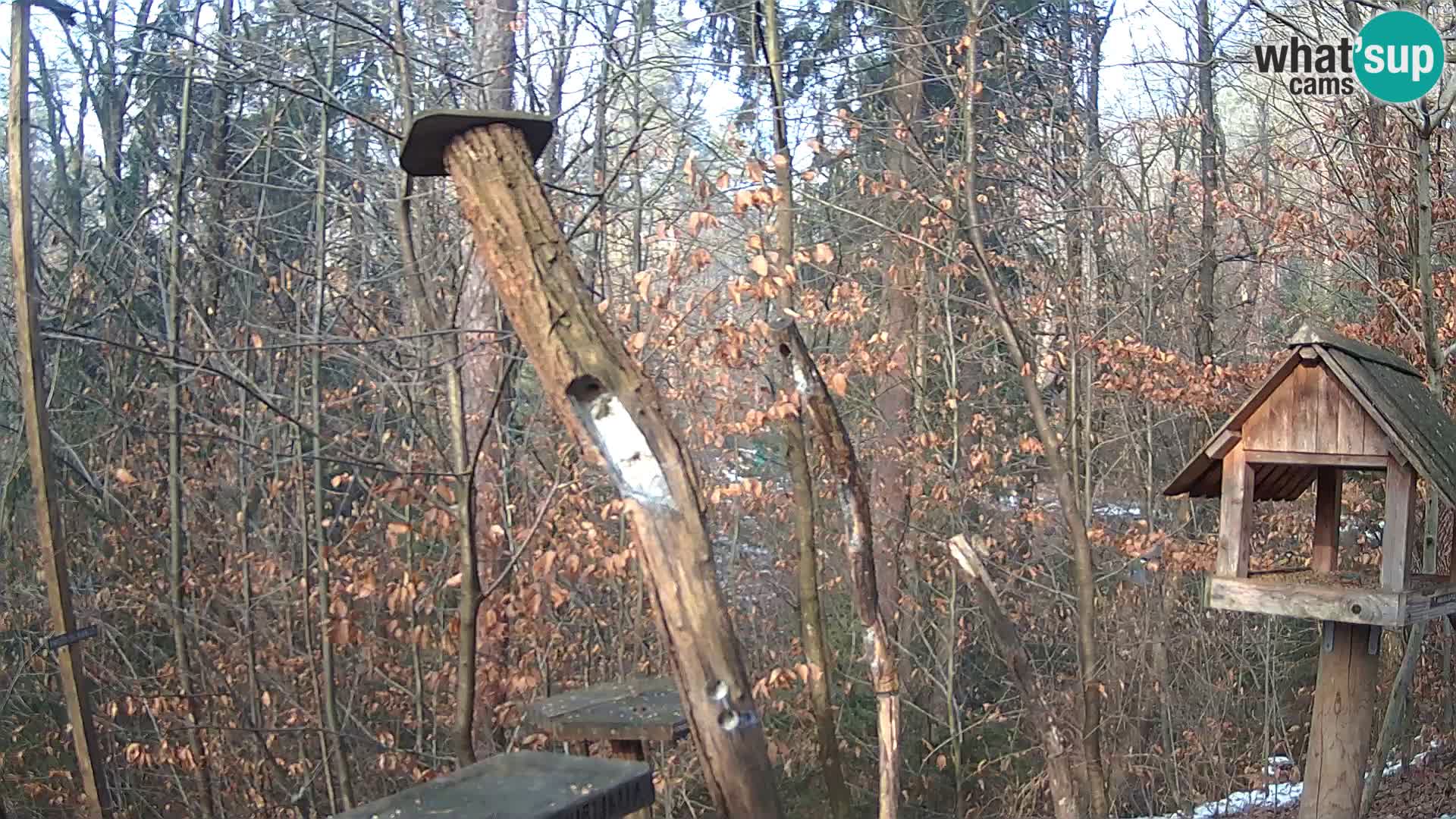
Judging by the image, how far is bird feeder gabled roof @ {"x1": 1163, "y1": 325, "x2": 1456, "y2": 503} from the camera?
377 centimetres

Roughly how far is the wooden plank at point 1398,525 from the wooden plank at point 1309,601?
0.23 feet

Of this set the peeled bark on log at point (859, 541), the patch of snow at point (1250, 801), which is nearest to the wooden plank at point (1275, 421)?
the peeled bark on log at point (859, 541)

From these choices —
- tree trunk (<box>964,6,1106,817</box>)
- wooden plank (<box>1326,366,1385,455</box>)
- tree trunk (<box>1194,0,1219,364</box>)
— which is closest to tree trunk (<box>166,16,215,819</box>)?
tree trunk (<box>964,6,1106,817</box>)

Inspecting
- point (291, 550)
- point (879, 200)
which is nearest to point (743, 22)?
point (879, 200)

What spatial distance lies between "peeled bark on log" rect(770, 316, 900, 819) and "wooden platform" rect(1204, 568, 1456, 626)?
4.13 ft

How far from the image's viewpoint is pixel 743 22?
27.1 ft

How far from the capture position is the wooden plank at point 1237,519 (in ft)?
13.8

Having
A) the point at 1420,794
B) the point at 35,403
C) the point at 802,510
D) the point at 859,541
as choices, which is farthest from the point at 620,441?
the point at 1420,794

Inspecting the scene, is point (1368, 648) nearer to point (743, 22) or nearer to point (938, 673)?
point (938, 673)

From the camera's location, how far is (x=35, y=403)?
3912 mm

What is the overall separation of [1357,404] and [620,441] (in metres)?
2.68

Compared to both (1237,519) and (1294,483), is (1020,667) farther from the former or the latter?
(1294,483)

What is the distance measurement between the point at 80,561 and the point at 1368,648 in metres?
7.22

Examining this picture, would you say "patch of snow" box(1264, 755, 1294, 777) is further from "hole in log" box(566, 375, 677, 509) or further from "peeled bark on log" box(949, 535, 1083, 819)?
"hole in log" box(566, 375, 677, 509)
